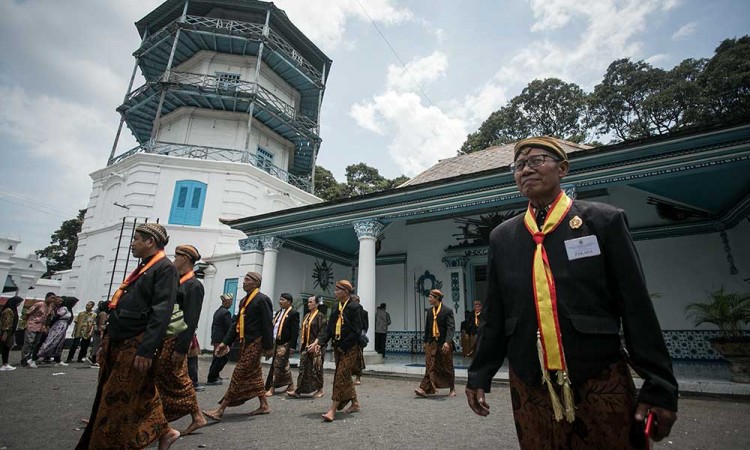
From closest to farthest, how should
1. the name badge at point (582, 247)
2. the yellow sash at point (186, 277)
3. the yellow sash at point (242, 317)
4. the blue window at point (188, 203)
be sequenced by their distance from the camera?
the name badge at point (582, 247) < the yellow sash at point (186, 277) < the yellow sash at point (242, 317) < the blue window at point (188, 203)

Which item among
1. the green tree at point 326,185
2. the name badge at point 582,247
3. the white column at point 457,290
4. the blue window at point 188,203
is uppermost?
the green tree at point 326,185

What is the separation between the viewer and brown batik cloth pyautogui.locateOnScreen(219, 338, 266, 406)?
4507 millimetres

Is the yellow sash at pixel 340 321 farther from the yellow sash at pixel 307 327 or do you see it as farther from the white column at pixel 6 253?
the white column at pixel 6 253

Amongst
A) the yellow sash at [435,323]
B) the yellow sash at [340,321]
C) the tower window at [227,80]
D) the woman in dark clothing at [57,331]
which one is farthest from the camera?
the tower window at [227,80]

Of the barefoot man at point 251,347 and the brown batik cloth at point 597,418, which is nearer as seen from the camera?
the brown batik cloth at point 597,418

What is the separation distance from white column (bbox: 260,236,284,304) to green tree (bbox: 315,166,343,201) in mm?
16801

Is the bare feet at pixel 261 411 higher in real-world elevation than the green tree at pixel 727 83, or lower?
lower

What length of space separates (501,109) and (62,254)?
3906cm

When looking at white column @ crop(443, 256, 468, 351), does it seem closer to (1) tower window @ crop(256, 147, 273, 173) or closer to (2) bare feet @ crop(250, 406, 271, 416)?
(2) bare feet @ crop(250, 406, 271, 416)

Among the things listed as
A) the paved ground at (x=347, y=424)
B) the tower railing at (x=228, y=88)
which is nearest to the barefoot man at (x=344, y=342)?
the paved ground at (x=347, y=424)

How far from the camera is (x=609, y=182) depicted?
7.35 metres

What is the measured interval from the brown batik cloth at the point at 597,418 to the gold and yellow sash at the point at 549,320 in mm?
60

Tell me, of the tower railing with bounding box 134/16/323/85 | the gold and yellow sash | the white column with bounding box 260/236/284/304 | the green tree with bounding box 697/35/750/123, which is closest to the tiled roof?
the white column with bounding box 260/236/284/304

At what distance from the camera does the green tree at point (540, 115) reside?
26.9m
